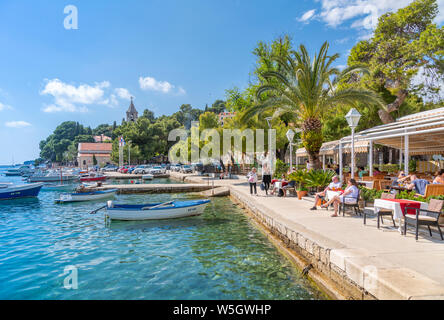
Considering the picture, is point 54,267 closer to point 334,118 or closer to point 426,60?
point 426,60

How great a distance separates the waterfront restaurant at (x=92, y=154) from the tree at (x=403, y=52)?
89.2 m

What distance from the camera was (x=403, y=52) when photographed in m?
20.1

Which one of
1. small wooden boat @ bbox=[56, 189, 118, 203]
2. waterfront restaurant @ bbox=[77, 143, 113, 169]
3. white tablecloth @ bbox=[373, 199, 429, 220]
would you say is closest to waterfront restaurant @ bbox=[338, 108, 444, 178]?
white tablecloth @ bbox=[373, 199, 429, 220]

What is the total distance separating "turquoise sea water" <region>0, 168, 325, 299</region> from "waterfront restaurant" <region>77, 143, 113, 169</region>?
88.0 m

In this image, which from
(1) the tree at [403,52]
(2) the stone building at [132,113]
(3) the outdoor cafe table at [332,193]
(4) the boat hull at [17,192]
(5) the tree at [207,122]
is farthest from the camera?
(2) the stone building at [132,113]

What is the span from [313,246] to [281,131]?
73.2ft

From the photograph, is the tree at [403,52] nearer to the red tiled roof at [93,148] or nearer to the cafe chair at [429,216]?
the cafe chair at [429,216]

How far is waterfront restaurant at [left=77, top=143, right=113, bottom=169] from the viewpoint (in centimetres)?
9544

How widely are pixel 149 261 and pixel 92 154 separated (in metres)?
99.2

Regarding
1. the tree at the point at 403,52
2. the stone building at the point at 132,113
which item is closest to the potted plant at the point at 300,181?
the tree at the point at 403,52

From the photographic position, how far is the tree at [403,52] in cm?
1903

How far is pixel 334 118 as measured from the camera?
1129 inches

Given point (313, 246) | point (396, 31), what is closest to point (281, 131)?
point (396, 31)

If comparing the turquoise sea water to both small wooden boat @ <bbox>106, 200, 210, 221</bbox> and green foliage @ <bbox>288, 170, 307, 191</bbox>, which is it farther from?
green foliage @ <bbox>288, 170, 307, 191</bbox>
